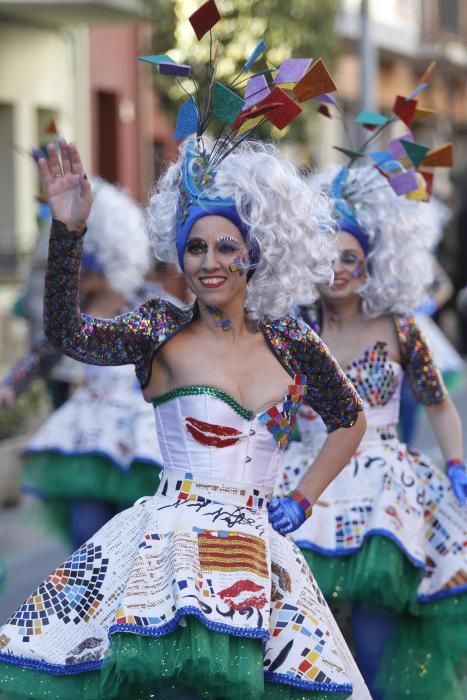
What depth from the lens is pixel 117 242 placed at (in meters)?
7.14

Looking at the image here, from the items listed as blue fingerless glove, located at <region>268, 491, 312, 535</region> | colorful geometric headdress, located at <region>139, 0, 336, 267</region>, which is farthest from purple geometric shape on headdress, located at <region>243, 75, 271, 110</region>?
blue fingerless glove, located at <region>268, 491, 312, 535</region>

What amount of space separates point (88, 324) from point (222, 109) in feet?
2.28

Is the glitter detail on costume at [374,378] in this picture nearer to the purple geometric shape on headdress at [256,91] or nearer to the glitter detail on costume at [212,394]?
the glitter detail on costume at [212,394]

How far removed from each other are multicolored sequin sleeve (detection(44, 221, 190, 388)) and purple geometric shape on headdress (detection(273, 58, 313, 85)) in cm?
67

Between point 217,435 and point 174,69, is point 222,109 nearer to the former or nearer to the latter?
point 174,69

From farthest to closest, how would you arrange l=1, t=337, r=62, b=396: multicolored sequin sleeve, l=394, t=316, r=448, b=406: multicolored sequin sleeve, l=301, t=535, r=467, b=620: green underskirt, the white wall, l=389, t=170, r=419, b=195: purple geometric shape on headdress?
the white wall, l=1, t=337, r=62, b=396: multicolored sequin sleeve, l=394, t=316, r=448, b=406: multicolored sequin sleeve, l=389, t=170, r=419, b=195: purple geometric shape on headdress, l=301, t=535, r=467, b=620: green underskirt

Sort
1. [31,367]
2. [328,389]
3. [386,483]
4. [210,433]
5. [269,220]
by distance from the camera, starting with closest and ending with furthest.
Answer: [210,433], [269,220], [328,389], [386,483], [31,367]

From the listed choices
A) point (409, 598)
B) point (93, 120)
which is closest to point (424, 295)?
point (409, 598)

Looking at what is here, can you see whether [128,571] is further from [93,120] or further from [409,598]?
[93,120]

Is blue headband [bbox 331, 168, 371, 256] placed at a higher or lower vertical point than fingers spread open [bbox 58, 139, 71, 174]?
lower

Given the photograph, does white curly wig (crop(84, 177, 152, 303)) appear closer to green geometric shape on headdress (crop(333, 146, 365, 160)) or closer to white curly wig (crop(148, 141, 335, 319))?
green geometric shape on headdress (crop(333, 146, 365, 160))

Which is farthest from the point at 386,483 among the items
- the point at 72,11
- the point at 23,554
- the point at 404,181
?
the point at 72,11

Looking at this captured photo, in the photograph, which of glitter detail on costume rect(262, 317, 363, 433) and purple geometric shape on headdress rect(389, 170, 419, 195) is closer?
glitter detail on costume rect(262, 317, 363, 433)

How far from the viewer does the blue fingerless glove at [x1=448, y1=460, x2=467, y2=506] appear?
5.03 m
